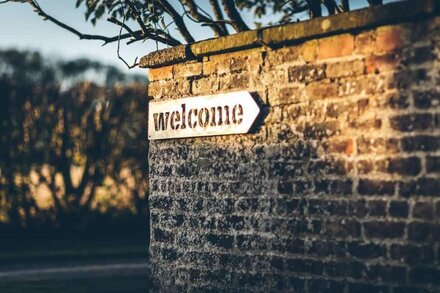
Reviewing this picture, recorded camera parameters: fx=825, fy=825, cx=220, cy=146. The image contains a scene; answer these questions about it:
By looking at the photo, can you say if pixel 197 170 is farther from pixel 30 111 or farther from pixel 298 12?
pixel 30 111

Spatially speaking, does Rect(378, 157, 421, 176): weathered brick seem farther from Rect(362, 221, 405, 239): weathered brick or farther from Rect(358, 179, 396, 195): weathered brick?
Rect(362, 221, 405, 239): weathered brick

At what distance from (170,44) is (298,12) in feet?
8.29

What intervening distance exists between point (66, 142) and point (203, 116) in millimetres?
8865

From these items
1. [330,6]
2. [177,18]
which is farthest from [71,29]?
[330,6]

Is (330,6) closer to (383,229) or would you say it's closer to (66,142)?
(383,229)

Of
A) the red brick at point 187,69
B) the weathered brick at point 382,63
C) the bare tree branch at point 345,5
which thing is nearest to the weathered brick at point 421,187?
the weathered brick at point 382,63

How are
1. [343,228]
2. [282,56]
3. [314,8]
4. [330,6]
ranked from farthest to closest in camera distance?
[330,6]
[314,8]
[282,56]
[343,228]

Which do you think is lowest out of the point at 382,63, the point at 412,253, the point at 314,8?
the point at 412,253

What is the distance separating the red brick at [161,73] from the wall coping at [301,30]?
0.14ft

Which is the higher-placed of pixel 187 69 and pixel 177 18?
pixel 177 18

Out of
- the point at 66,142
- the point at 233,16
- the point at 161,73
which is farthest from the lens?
A: the point at 66,142

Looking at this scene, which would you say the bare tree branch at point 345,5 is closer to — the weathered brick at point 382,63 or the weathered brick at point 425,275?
the weathered brick at point 382,63

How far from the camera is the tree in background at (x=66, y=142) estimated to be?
14836mm

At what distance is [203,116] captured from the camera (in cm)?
673
